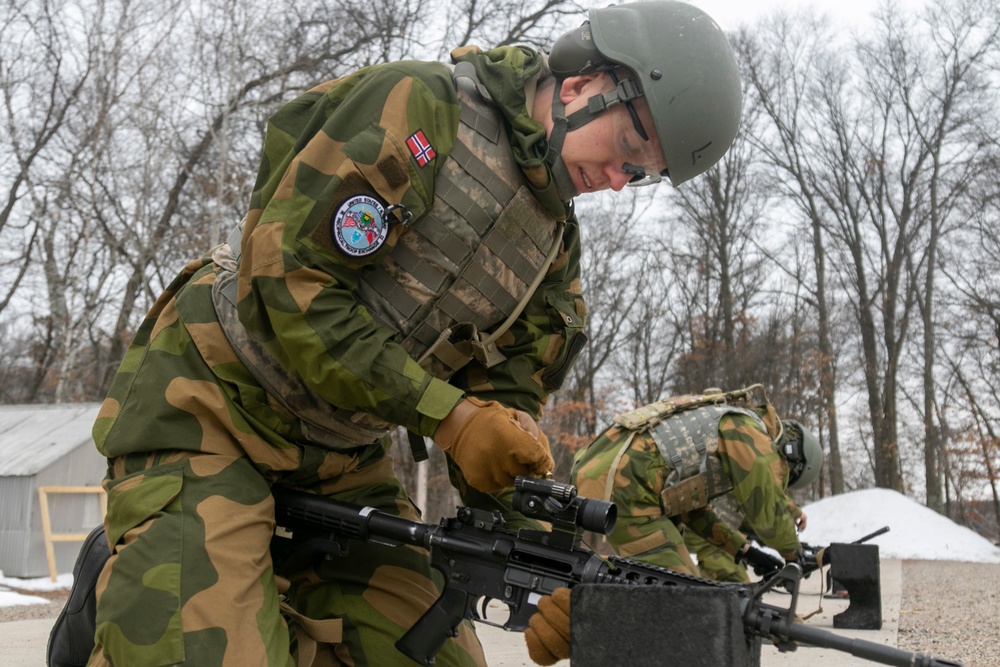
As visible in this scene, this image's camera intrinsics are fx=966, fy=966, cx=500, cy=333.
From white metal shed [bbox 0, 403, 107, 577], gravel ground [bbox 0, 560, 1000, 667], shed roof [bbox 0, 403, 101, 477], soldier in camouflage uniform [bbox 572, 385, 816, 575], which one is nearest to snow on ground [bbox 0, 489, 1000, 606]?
gravel ground [bbox 0, 560, 1000, 667]

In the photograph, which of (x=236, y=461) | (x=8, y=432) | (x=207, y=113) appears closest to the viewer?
(x=236, y=461)

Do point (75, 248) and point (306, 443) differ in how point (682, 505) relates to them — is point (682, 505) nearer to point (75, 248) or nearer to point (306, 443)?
point (306, 443)

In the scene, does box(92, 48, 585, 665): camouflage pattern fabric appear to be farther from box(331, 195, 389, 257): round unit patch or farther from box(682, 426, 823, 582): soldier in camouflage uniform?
box(682, 426, 823, 582): soldier in camouflage uniform

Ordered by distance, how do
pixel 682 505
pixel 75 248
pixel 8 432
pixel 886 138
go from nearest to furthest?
pixel 682 505, pixel 8 432, pixel 75 248, pixel 886 138

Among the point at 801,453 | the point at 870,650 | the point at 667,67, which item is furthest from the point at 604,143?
the point at 801,453

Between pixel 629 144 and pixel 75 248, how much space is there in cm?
1600

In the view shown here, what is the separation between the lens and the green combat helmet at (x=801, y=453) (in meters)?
6.60

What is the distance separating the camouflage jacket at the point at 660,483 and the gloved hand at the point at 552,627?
3.24 meters

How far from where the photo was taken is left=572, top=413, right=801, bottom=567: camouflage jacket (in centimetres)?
539

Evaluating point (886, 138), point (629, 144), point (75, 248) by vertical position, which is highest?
point (886, 138)

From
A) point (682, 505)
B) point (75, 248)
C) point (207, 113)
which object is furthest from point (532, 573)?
point (75, 248)

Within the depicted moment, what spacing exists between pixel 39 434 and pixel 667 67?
1038cm

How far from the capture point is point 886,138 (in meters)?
21.7

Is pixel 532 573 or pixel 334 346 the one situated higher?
pixel 334 346
